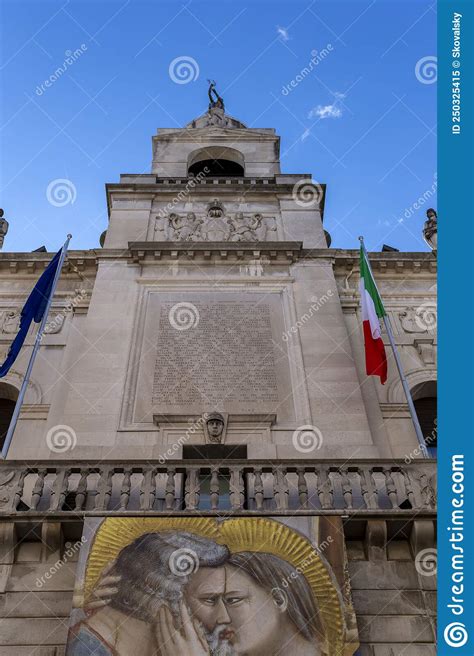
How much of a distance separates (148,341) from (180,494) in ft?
17.6

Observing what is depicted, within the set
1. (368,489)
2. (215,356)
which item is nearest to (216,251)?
(215,356)

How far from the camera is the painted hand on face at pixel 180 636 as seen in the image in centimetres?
962

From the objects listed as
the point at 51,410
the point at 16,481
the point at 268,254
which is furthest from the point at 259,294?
the point at 16,481

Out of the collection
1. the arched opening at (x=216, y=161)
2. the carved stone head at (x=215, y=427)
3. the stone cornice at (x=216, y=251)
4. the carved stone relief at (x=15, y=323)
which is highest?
the arched opening at (x=216, y=161)

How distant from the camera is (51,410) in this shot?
15836 mm

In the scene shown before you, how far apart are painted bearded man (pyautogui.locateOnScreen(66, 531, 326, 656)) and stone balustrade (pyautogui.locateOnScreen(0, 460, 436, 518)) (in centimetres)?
74

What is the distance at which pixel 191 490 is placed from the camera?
457 inches

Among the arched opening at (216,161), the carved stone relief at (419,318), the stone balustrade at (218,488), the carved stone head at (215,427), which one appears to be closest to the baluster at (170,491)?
the stone balustrade at (218,488)

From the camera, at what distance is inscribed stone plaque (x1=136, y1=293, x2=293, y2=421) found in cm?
1527

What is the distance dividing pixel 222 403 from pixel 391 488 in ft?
15.3

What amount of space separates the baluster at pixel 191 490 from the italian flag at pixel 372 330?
201 inches

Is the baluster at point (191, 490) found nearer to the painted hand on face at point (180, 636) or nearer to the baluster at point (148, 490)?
the baluster at point (148, 490)

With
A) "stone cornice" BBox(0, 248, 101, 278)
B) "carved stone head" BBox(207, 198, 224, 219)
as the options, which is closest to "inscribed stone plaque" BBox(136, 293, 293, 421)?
"stone cornice" BBox(0, 248, 101, 278)

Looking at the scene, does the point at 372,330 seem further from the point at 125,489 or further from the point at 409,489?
the point at 125,489
